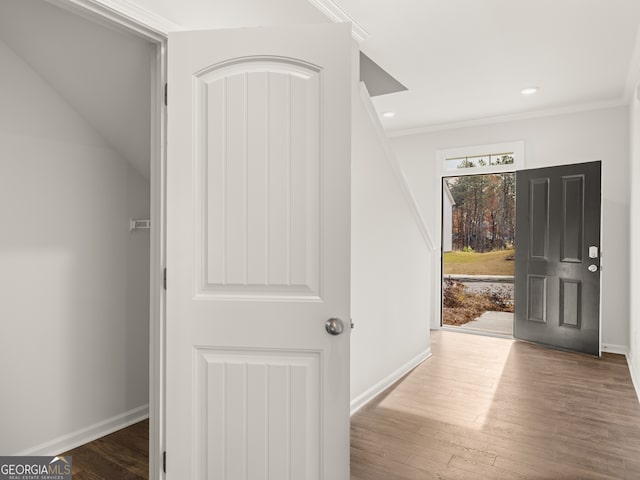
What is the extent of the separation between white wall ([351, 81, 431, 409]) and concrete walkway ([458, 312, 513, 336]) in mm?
2829

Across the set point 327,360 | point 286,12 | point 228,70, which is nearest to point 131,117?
point 228,70

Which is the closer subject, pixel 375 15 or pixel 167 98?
pixel 167 98

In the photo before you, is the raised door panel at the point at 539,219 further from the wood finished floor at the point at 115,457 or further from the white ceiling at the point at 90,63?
the wood finished floor at the point at 115,457

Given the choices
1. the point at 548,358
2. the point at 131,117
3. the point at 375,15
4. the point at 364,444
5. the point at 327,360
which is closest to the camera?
the point at 327,360

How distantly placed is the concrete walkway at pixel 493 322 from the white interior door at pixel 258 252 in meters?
5.11

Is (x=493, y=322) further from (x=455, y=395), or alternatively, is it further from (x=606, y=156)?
(x=455, y=395)

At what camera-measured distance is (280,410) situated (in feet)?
5.49

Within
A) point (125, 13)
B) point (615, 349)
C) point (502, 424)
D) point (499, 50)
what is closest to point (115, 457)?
point (125, 13)

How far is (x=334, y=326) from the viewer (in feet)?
5.32

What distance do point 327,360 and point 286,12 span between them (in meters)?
1.88

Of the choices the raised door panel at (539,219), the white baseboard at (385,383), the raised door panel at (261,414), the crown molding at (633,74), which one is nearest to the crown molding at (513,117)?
the crown molding at (633,74)

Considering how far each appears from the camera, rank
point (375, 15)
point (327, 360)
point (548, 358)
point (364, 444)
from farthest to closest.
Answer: point (548, 358) → point (375, 15) → point (364, 444) → point (327, 360)

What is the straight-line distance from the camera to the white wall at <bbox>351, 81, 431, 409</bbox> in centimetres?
292

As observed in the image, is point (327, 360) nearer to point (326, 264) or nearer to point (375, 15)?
point (326, 264)
